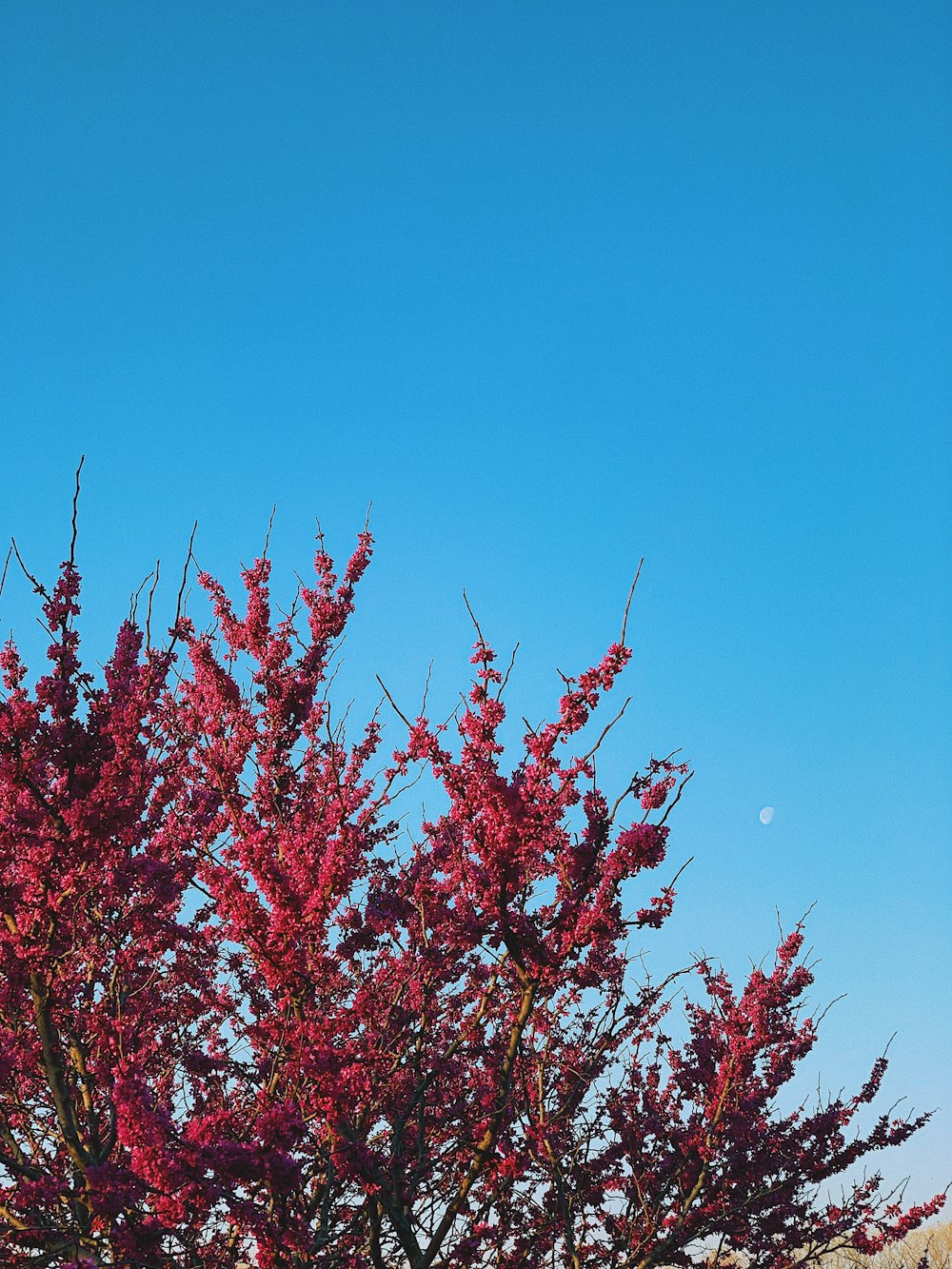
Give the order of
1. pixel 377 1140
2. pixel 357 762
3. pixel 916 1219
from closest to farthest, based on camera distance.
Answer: pixel 377 1140
pixel 357 762
pixel 916 1219

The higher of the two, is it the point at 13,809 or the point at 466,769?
the point at 13,809

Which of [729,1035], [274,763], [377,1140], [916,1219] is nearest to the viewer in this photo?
[377,1140]

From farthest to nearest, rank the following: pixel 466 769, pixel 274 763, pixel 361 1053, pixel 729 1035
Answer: pixel 729 1035 < pixel 274 763 < pixel 466 769 < pixel 361 1053

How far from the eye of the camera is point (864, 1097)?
12375 mm

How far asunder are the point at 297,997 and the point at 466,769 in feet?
5.90

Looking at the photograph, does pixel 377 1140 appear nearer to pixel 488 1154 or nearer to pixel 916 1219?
pixel 488 1154

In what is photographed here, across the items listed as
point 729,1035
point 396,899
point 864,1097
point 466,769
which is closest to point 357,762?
point 396,899

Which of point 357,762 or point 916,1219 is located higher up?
point 357,762

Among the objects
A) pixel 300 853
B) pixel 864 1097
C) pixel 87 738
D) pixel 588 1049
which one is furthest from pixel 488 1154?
pixel 864 1097

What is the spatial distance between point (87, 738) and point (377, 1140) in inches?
139

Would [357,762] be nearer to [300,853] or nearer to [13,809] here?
[300,853]

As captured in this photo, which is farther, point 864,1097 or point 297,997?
point 864,1097

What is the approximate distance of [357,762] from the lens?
9477mm

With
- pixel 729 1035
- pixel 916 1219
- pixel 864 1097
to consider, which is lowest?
pixel 916 1219
